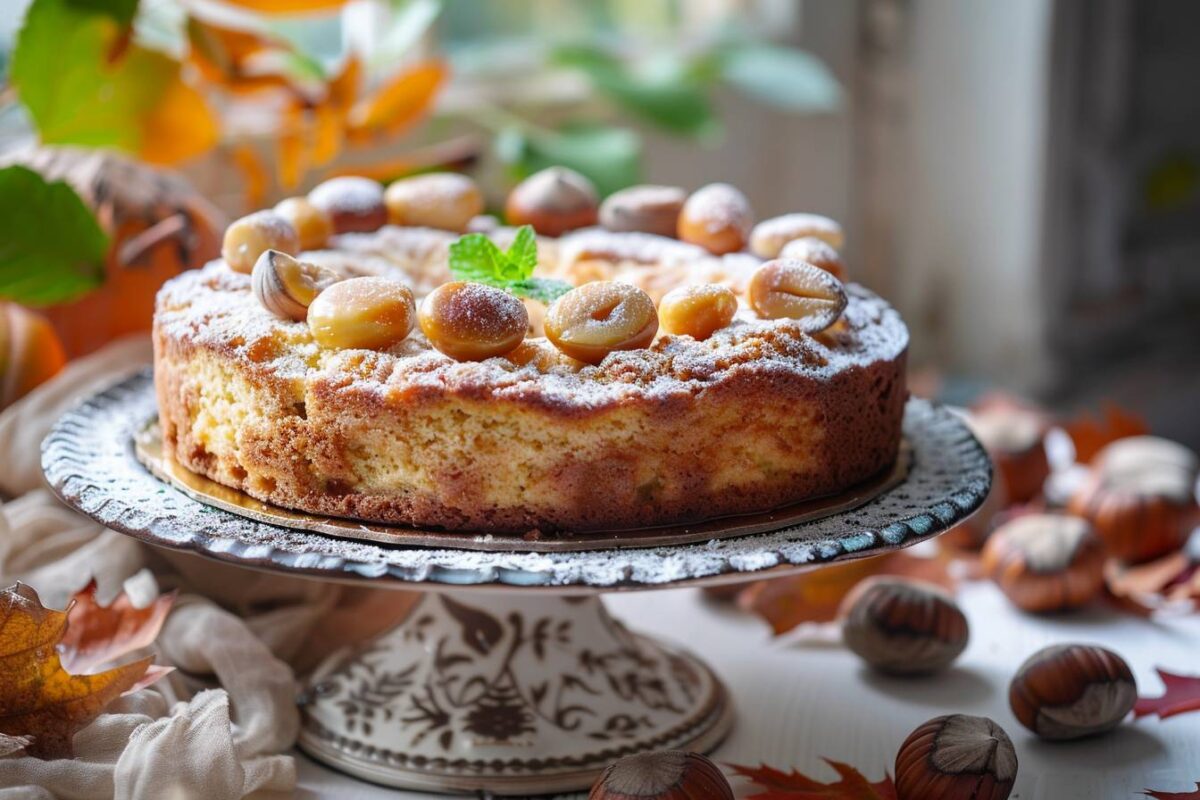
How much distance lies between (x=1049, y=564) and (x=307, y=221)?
0.81 metres

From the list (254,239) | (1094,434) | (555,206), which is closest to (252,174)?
(555,206)

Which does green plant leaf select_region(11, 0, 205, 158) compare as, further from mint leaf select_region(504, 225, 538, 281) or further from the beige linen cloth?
mint leaf select_region(504, 225, 538, 281)

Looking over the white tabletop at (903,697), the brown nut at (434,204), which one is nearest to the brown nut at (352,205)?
the brown nut at (434,204)

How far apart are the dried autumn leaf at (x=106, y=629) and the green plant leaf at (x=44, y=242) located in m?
0.36

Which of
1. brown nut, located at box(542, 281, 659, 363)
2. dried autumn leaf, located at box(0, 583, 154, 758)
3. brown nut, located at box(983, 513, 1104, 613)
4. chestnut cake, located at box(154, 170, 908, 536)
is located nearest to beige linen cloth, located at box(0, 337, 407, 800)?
dried autumn leaf, located at box(0, 583, 154, 758)

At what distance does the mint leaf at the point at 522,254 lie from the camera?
1.13 meters

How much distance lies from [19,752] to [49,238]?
56cm

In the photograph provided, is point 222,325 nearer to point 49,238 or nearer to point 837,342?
point 49,238

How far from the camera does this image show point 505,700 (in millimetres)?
1154

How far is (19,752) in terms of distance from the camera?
98 cm

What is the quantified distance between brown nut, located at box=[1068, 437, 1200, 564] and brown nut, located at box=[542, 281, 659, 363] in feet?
2.35

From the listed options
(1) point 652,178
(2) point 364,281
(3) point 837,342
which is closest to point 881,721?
(3) point 837,342

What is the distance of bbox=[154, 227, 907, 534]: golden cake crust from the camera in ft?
3.21

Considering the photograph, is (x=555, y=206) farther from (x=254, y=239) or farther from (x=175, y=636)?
(x=175, y=636)
